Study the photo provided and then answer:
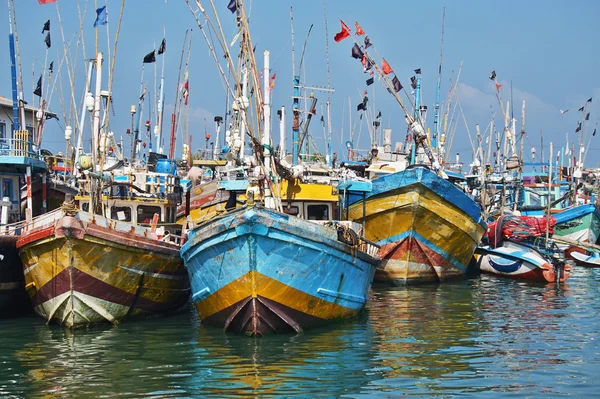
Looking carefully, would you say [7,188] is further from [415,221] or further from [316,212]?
[415,221]

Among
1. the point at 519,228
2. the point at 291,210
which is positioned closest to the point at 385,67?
the point at 291,210

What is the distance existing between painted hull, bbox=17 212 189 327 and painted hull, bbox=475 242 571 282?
1351 cm

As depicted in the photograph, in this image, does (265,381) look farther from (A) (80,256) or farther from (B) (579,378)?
(A) (80,256)

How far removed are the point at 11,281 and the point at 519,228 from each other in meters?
20.2

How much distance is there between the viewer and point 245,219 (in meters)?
13.3

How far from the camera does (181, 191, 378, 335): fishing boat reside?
13656mm

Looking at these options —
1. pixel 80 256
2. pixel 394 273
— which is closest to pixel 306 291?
pixel 80 256

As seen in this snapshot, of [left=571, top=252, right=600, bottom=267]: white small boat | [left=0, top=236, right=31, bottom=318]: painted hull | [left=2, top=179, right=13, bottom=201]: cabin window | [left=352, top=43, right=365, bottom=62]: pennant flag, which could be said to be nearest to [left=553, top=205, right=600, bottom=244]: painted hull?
[left=571, top=252, right=600, bottom=267]: white small boat

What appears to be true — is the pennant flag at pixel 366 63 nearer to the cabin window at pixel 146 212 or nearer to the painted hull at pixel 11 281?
the cabin window at pixel 146 212

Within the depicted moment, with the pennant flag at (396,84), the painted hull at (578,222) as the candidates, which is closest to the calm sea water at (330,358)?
the pennant flag at (396,84)

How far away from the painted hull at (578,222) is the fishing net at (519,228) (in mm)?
8079

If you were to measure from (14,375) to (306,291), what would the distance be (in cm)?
556

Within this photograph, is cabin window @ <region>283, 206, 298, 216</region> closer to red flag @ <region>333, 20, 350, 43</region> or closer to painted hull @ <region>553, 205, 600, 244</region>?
red flag @ <region>333, 20, 350, 43</region>

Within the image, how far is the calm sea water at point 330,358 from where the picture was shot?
1077 cm
